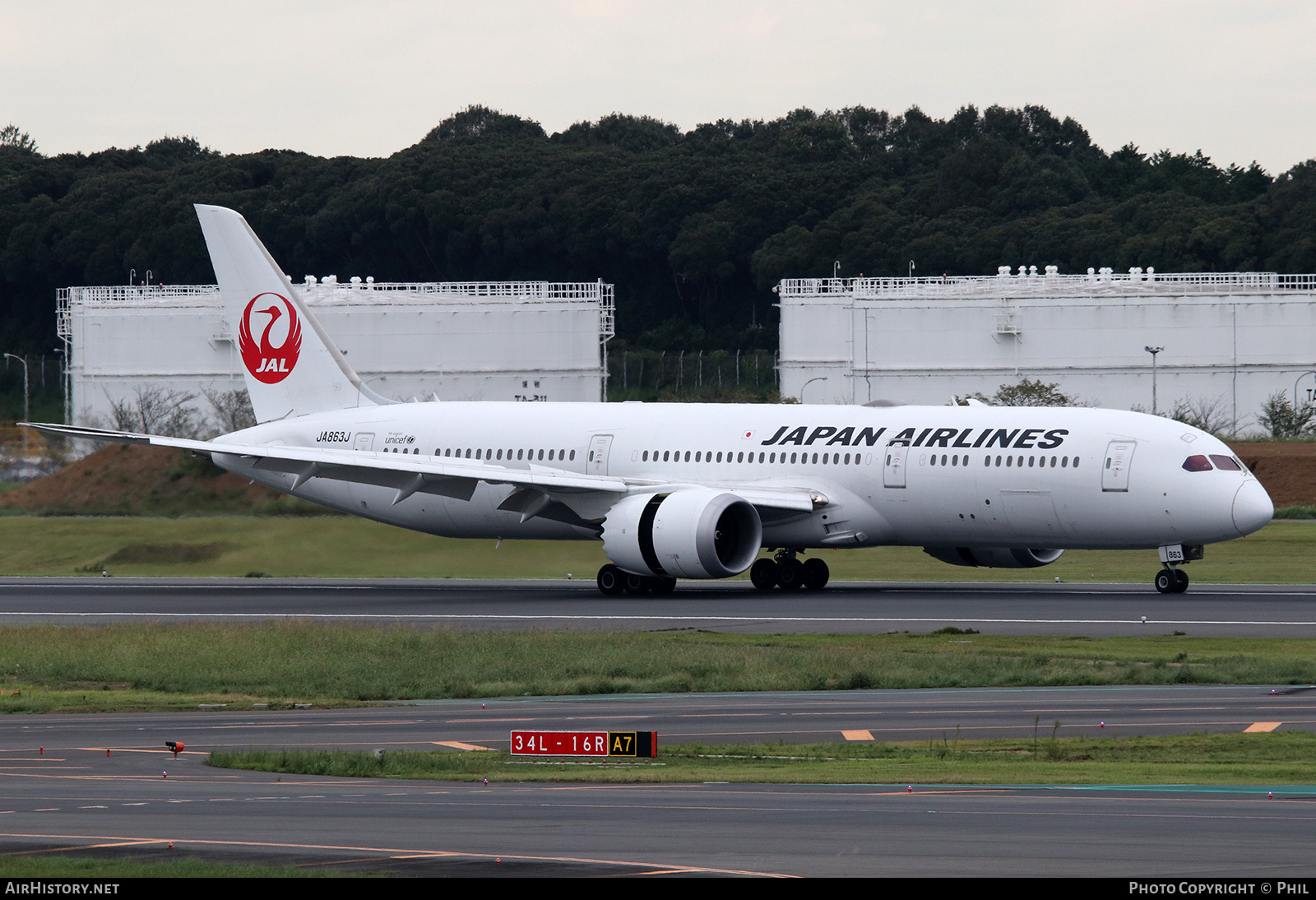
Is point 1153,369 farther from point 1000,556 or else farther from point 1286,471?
point 1000,556

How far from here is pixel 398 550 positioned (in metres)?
52.6

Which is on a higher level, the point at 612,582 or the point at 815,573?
the point at 815,573

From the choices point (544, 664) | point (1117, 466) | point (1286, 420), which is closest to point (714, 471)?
point (1117, 466)

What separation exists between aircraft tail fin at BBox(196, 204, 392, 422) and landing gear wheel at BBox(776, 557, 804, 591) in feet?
45.0

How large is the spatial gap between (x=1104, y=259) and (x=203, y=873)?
119581 mm

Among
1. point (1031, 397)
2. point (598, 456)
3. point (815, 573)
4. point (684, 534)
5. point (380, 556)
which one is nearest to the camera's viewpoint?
point (684, 534)

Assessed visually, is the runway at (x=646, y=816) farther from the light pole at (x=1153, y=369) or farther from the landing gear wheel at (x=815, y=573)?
the light pole at (x=1153, y=369)

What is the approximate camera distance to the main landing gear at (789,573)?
45.7m

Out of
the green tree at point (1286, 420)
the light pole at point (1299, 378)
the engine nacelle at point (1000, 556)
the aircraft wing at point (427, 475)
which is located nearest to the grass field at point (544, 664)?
the aircraft wing at point (427, 475)

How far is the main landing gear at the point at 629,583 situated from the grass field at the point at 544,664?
9898mm

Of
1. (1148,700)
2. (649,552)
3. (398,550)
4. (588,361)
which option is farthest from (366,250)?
(1148,700)

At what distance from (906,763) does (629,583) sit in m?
25.4

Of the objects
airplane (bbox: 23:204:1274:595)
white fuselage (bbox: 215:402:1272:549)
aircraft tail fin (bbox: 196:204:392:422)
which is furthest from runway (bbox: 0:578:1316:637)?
aircraft tail fin (bbox: 196:204:392:422)

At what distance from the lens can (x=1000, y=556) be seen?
1783 inches
